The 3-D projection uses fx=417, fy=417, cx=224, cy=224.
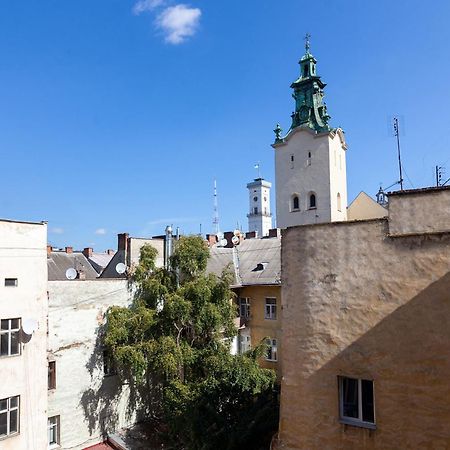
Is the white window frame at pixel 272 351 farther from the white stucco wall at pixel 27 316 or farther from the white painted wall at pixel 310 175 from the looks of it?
the white painted wall at pixel 310 175

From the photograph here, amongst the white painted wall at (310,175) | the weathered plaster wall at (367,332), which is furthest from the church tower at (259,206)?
the weathered plaster wall at (367,332)

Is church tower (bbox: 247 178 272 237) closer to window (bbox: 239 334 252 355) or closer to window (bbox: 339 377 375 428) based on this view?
window (bbox: 239 334 252 355)

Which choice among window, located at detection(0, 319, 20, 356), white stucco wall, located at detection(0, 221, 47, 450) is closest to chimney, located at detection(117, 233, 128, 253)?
white stucco wall, located at detection(0, 221, 47, 450)

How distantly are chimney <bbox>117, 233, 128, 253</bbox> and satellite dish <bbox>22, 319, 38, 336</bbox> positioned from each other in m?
8.46

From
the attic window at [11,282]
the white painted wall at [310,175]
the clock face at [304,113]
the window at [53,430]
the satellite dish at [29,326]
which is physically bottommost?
the window at [53,430]

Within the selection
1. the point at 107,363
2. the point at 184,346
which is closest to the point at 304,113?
the point at 184,346

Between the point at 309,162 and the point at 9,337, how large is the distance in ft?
119

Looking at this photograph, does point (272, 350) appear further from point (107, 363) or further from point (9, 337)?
point (9, 337)

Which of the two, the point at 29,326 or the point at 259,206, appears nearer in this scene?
the point at 29,326

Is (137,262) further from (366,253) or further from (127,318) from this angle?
(366,253)

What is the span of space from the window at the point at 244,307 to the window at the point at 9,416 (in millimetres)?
13624

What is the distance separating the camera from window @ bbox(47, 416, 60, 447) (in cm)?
1728

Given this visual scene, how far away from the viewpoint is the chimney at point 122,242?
77.6 ft

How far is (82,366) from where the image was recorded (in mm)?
18312
